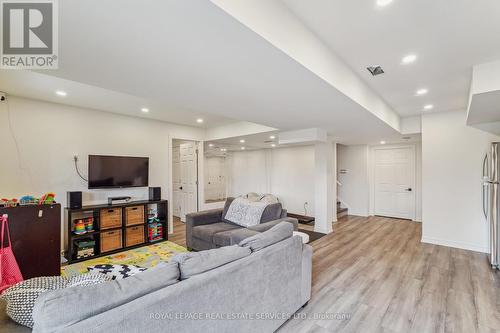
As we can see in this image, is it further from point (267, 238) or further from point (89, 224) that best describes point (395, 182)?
point (89, 224)

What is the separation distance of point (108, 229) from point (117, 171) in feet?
3.39

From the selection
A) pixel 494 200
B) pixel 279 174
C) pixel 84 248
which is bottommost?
pixel 84 248

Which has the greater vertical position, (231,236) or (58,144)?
(58,144)

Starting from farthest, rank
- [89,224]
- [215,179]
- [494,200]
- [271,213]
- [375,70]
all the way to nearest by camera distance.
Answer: [215,179] → [271,213] → [89,224] → [494,200] → [375,70]

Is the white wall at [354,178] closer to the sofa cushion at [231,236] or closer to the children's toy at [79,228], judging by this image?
the sofa cushion at [231,236]

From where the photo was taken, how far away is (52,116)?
3.66m

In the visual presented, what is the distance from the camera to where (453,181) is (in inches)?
165

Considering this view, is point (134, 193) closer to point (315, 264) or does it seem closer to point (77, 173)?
point (77, 173)

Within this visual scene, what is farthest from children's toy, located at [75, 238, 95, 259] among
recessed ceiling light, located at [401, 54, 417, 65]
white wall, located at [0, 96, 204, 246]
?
recessed ceiling light, located at [401, 54, 417, 65]

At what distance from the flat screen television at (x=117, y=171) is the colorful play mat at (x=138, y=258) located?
120cm

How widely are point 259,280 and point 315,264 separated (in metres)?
1.97

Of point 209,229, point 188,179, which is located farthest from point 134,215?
point 188,179

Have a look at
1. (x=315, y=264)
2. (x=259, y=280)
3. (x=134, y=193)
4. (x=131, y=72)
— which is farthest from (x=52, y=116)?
(x=315, y=264)

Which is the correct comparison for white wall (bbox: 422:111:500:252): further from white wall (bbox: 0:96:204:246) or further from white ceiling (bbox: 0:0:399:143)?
white wall (bbox: 0:96:204:246)
